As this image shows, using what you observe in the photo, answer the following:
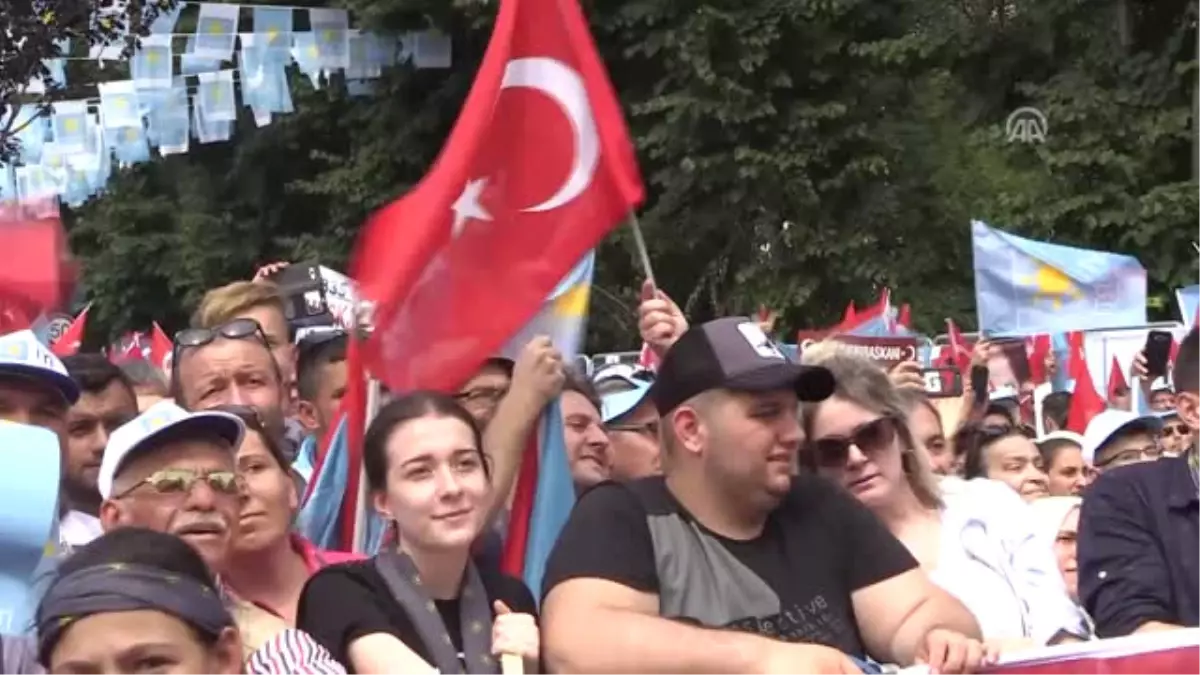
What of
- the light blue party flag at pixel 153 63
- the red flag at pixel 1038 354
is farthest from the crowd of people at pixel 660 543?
the light blue party flag at pixel 153 63

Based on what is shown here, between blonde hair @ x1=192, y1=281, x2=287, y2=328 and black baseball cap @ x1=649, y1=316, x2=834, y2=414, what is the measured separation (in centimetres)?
234

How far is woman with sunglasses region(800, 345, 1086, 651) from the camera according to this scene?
14.6ft

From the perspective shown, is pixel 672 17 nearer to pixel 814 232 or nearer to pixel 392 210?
pixel 814 232

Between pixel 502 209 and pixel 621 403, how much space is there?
767 millimetres

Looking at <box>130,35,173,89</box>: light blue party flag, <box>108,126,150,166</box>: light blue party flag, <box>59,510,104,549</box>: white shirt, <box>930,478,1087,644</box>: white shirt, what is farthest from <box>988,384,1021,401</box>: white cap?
<box>108,126,150,166</box>: light blue party flag

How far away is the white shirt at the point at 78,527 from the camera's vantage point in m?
4.42

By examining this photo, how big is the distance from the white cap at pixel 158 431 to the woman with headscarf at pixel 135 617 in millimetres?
932

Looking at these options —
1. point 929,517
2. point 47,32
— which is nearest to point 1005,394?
point 929,517

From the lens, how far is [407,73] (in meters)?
25.2

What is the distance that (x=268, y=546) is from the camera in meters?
4.17

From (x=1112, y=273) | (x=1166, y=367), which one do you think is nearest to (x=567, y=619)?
(x=1166, y=367)

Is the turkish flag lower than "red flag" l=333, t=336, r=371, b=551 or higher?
higher

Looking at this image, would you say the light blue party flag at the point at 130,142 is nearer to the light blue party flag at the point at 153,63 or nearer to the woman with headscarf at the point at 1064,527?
the light blue party flag at the point at 153,63

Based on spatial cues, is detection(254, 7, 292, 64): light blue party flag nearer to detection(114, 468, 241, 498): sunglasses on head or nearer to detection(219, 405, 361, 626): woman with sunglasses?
detection(219, 405, 361, 626): woman with sunglasses
